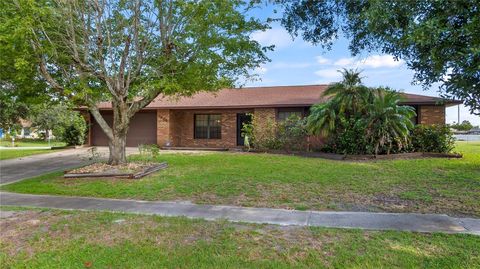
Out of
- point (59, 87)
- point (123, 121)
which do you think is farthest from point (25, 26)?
point (123, 121)

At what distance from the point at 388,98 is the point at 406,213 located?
28.6 feet

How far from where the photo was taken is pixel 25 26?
8.95 metres

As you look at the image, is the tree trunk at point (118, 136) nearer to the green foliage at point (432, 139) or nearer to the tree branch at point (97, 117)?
the tree branch at point (97, 117)

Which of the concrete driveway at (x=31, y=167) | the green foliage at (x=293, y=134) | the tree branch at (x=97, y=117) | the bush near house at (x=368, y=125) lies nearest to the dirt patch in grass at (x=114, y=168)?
the tree branch at (x=97, y=117)

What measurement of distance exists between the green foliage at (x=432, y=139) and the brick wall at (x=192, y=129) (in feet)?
30.0

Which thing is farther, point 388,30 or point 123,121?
point 123,121

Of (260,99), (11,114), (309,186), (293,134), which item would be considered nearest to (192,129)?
(260,99)

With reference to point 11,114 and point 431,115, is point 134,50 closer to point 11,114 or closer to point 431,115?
point 431,115

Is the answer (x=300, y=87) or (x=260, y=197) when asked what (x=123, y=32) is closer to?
(x=260, y=197)

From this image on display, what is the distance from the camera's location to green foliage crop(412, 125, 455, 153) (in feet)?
48.2

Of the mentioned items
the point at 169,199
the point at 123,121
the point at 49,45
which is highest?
the point at 49,45

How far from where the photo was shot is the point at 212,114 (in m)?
21.7

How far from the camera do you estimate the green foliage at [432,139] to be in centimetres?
1470

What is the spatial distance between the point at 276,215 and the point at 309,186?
2.57 metres
